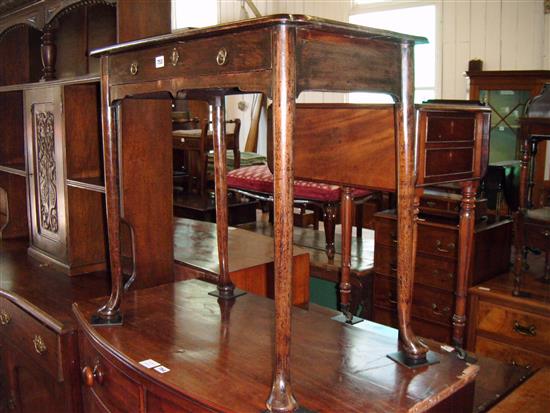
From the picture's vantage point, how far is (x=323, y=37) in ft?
3.90

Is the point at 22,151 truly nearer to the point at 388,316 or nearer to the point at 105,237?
the point at 105,237

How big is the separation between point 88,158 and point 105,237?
0.35 m

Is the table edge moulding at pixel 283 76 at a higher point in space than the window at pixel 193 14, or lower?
lower

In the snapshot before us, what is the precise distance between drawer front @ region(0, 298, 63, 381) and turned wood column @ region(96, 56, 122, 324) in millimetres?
327

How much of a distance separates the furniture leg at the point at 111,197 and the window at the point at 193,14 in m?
7.69

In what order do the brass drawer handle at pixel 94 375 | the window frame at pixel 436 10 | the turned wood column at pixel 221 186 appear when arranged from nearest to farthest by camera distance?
the brass drawer handle at pixel 94 375 < the turned wood column at pixel 221 186 < the window frame at pixel 436 10

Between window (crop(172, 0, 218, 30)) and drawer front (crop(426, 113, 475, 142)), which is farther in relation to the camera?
window (crop(172, 0, 218, 30))

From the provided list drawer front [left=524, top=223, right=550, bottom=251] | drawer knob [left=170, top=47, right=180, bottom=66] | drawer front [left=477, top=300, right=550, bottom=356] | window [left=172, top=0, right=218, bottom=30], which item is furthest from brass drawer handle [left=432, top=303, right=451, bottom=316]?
window [left=172, top=0, right=218, bottom=30]

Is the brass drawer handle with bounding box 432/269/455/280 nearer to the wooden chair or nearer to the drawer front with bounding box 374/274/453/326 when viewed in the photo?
the drawer front with bounding box 374/274/453/326

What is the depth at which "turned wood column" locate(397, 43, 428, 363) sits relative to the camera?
141cm

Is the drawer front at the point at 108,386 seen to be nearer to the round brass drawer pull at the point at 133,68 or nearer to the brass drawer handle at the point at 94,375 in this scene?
the brass drawer handle at the point at 94,375

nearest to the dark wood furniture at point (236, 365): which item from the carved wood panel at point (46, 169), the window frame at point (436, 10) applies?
the carved wood panel at point (46, 169)

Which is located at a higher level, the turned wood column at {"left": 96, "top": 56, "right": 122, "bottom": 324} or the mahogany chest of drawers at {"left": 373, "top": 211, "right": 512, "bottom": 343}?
the turned wood column at {"left": 96, "top": 56, "right": 122, "bottom": 324}

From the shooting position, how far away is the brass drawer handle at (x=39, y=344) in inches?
79.7
